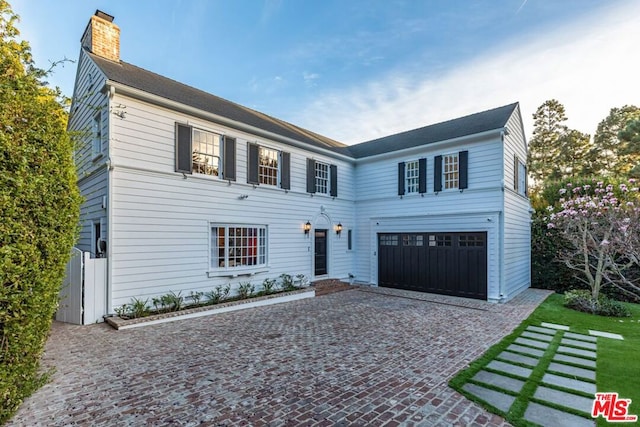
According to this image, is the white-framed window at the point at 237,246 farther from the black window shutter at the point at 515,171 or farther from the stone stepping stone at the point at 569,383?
the black window shutter at the point at 515,171

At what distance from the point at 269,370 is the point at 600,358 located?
539cm

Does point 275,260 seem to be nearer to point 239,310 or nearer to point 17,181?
point 239,310

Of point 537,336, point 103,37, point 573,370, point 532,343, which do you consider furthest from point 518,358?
point 103,37

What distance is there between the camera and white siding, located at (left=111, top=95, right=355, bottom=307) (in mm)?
7293

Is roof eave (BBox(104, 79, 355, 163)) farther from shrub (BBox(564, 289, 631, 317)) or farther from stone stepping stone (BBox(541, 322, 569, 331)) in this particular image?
shrub (BBox(564, 289, 631, 317))

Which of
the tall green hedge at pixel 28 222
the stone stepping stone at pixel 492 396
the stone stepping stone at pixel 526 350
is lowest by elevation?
the stone stepping stone at pixel 526 350

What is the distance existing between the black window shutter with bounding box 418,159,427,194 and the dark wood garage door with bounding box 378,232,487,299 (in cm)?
173

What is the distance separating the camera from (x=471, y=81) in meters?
11.7

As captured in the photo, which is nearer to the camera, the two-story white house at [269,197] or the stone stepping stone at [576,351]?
the stone stepping stone at [576,351]

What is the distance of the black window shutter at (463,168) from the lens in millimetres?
10438

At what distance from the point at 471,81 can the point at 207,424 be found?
13.3 m

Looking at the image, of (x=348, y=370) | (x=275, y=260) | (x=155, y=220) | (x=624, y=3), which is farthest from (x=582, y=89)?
(x=155, y=220)

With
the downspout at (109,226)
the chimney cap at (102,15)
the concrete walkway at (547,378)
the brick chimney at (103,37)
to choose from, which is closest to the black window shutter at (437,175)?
the concrete walkway at (547,378)

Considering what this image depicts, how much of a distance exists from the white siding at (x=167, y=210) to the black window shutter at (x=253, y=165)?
0.56ft
